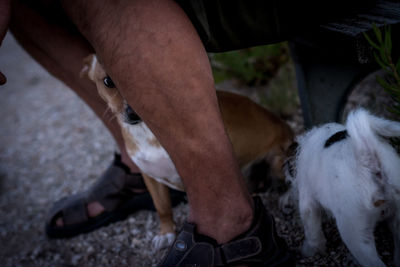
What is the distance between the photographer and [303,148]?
130cm

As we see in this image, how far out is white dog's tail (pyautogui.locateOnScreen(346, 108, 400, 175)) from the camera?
950 mm

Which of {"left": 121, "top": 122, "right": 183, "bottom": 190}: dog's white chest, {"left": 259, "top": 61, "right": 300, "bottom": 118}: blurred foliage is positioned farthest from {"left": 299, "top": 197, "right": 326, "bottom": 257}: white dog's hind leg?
{"left": 259, "top": 61, "right": 300, "bottom": 118}: blurred foliage

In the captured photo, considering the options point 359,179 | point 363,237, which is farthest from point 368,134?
point 363,237

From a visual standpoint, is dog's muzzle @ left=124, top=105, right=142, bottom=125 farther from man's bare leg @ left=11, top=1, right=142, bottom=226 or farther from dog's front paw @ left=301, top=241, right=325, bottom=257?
dog's front paw @ left=301, top=241, right=325, bottom=257

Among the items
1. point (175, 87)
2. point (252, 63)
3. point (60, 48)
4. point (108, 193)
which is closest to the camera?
point (175, 87)

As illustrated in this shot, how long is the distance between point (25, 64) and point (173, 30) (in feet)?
19.0

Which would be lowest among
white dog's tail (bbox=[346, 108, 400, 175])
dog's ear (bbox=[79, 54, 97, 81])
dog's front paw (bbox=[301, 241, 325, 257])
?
dog's front paw (bbox=[301, 241, 325, 257])

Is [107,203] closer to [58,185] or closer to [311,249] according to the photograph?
[58,185]

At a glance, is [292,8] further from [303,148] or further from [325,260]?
[325,260]

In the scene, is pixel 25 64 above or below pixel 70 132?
above

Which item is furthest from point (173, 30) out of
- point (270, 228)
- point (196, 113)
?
point (270, 228)

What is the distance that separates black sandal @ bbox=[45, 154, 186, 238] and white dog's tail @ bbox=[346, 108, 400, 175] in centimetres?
135

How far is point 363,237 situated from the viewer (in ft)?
3.38

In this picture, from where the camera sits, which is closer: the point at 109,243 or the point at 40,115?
the point at 109,243
